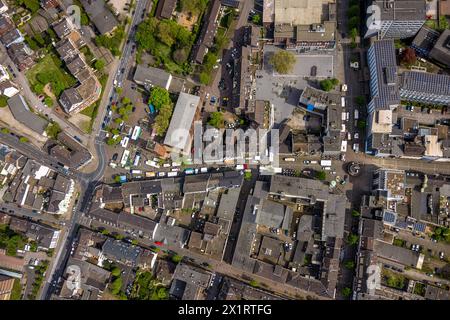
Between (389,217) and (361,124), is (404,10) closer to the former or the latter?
(361,124)

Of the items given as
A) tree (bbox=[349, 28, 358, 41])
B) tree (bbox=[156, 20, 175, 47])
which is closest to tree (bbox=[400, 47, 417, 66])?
tree (bbox=[349, 28, 358, 41])

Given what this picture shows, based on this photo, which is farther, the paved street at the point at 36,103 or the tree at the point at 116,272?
the paved street at the point at 36,103

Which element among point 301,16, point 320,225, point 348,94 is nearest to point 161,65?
point 301,16

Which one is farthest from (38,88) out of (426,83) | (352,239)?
(426,83)

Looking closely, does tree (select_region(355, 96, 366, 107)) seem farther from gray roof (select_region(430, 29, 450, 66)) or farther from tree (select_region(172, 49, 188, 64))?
tree (select_region(172, 49, 188, 64))

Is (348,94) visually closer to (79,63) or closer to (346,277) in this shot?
(346,277)

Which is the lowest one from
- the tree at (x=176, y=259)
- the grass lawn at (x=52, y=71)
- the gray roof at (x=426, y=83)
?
the tree at (x=176, y=259)

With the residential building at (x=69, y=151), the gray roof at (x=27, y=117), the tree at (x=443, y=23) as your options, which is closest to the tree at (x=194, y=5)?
the residential building at (x=69, y=151)

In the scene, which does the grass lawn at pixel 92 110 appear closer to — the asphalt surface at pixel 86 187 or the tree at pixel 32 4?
the asphalt surface at pixel 86 187
